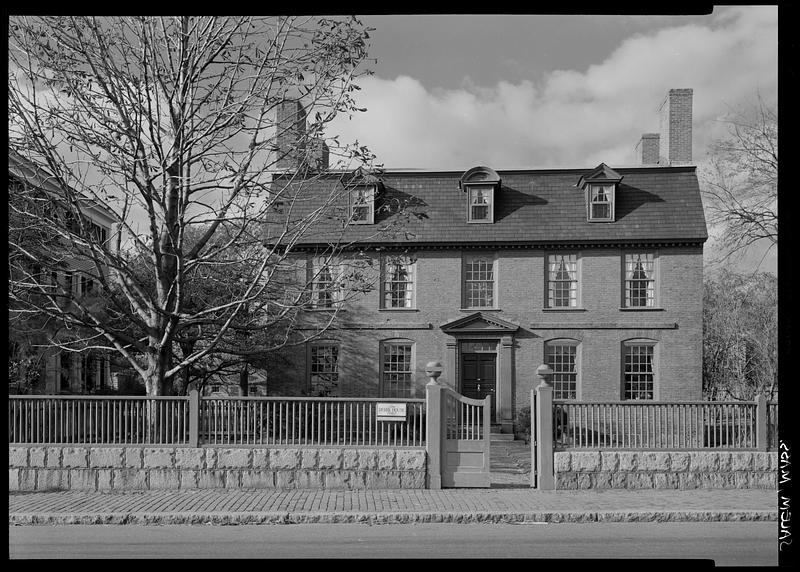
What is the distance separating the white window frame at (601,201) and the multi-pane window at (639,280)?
159 centimetres

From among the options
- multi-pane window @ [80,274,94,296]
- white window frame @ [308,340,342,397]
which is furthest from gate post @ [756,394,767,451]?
multi-pane window @ [80,274,94,296]

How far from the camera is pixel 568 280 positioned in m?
23.6

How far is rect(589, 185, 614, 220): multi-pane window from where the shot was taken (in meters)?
23.8

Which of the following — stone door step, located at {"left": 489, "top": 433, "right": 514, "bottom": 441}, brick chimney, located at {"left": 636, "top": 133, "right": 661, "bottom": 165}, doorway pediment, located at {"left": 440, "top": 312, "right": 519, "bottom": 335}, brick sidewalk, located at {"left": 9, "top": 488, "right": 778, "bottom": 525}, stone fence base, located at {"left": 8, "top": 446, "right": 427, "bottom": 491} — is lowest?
stone door step, located at {"left": 489, "top": 433, "right": 514, "bottom": 441}

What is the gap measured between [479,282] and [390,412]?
12.8 m

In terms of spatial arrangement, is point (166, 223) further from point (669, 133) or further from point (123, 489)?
point (669, 133)

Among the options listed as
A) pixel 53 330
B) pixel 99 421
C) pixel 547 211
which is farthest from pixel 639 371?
pixel 53 330

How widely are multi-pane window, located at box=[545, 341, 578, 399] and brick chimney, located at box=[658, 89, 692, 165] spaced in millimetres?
8373

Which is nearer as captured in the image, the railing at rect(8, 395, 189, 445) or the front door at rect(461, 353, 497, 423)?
the railing at rect(8, 395, 189, 445)

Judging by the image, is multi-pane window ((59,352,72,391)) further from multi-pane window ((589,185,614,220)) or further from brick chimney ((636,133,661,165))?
brick chimney ((636,133,661,165))

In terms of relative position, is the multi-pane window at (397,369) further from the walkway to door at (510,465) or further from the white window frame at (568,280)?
the white window frame at (568,280)

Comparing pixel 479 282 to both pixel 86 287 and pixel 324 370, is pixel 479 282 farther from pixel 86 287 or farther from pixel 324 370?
pixel 86 287
